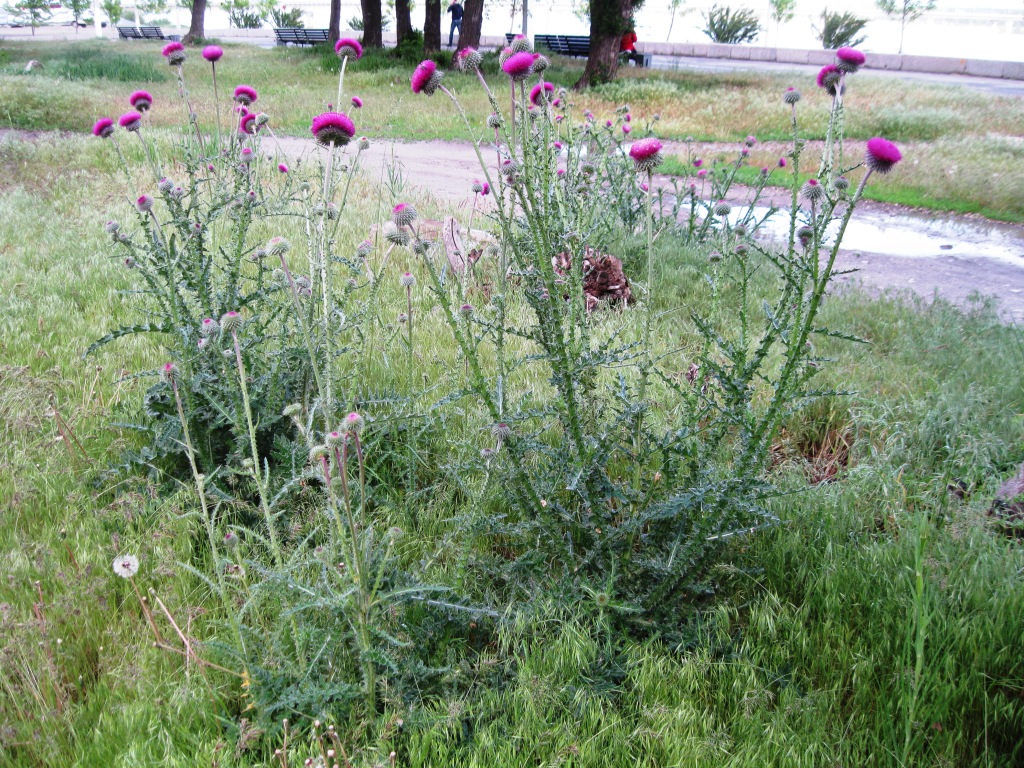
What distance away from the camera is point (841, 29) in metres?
31.6

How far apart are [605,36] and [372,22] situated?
8528 mm

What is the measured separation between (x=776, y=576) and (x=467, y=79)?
1649cm

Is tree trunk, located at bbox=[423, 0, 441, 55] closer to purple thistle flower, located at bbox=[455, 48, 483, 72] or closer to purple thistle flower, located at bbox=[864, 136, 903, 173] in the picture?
purple thistle flower, located at bbox=[455, 48, 483, 72]

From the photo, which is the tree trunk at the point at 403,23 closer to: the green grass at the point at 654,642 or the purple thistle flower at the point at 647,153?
the green grass at the point at 654,642

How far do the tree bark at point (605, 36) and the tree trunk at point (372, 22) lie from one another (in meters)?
7.90

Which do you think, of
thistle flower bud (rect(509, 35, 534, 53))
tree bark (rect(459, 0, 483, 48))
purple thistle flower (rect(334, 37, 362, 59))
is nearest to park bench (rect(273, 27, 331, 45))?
tree bark (rect(459, 0, 483, 48))

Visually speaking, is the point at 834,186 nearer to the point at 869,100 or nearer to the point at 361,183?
the point at 361,183

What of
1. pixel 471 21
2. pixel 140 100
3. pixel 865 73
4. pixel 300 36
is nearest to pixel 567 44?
pixel 471 21

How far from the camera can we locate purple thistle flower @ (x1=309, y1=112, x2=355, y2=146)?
175 centimetres

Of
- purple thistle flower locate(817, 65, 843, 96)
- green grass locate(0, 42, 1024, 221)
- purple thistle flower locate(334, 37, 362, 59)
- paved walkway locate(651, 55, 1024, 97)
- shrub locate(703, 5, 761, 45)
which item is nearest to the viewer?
purple thistle flower locate(817, 65, 843, 96)

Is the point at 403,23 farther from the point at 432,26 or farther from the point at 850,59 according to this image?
the point at 850,59

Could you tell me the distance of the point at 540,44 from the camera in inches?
1029

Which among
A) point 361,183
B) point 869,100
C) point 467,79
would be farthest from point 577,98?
point 361,183

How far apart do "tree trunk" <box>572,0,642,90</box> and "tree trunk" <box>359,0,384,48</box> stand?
25.9 feet
